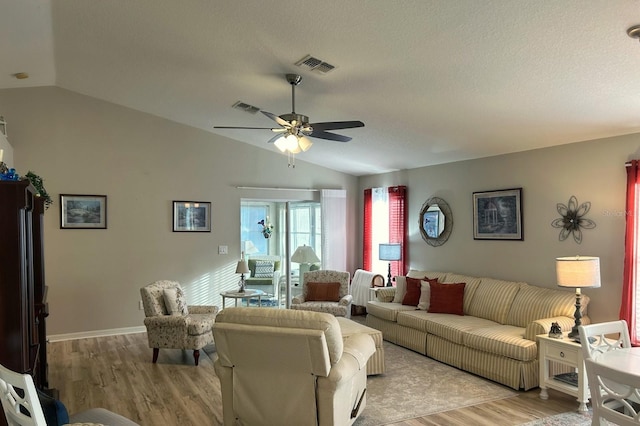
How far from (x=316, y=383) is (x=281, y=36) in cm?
260

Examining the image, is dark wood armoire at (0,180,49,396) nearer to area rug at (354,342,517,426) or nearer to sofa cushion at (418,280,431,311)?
area rug at (354,342,517,426)

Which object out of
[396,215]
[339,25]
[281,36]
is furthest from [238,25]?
[396,215]

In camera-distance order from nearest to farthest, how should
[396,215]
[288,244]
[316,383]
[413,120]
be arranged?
[316,383]
[413,120]
[396,215]
[288,244]

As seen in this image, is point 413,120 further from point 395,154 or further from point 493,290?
point 493,290

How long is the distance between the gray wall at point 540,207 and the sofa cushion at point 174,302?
3568 mm

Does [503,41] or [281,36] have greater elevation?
[281,36]

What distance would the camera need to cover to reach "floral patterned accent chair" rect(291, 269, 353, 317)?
19.6 feet

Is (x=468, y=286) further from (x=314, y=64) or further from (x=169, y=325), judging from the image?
(x=169, y=325)

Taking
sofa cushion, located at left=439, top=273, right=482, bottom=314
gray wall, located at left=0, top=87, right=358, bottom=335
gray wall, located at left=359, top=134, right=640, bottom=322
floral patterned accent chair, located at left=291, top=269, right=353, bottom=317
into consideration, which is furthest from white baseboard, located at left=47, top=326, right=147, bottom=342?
sofa cushion, located at left=439, top=273, right=482, bottom=314

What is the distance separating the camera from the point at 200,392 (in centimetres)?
415

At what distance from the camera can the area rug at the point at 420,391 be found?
3.67 meters

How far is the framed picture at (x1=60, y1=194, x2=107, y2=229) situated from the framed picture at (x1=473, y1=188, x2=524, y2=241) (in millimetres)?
5179

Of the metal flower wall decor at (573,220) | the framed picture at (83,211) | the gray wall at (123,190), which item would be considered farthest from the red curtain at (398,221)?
the framed picture at (83,211)

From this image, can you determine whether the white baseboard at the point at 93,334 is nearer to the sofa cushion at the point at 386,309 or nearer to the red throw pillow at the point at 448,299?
the sofa cushion at the point at 386,309
